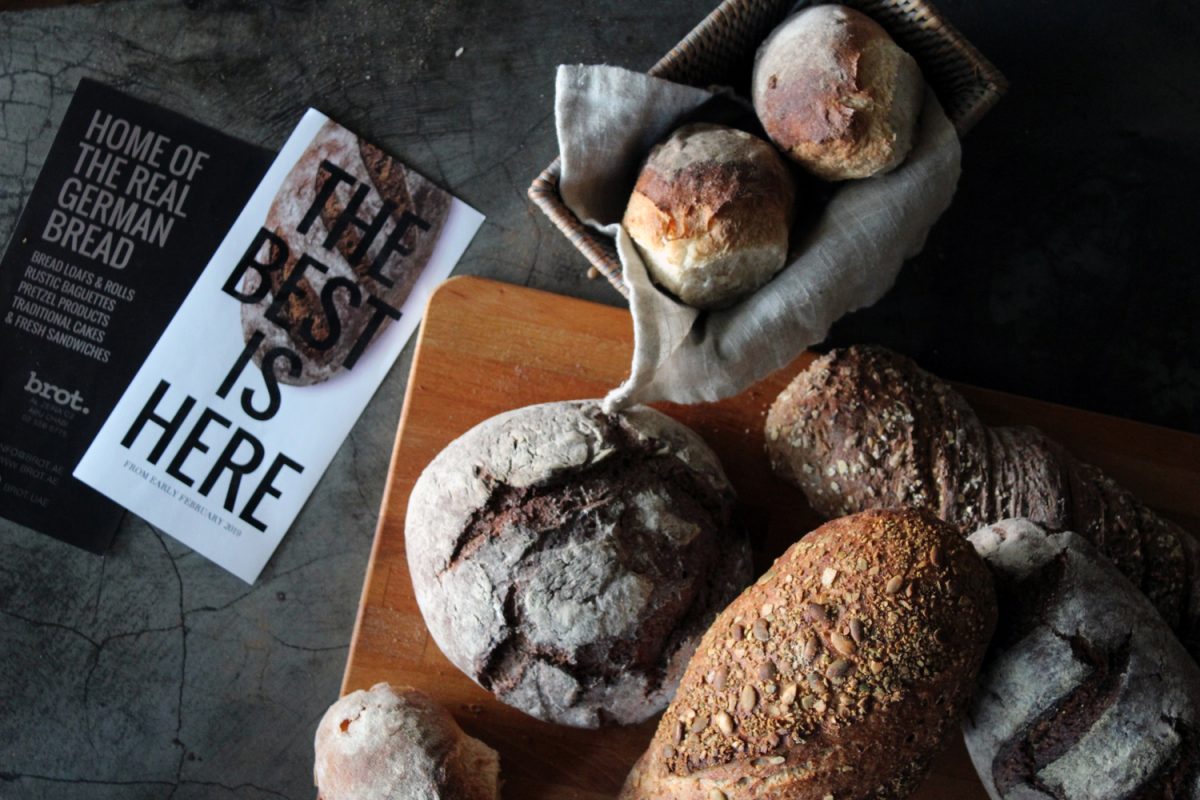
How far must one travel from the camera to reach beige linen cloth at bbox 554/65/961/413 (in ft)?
4.02

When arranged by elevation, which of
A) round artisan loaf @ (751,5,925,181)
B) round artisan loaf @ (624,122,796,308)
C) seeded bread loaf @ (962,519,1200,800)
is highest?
round artisan loaf @ (751,5,925,181)

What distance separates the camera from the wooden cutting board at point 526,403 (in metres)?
1.44

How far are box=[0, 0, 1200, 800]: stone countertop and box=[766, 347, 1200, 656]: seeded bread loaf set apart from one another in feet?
0.90

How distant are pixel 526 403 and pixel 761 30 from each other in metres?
0.66

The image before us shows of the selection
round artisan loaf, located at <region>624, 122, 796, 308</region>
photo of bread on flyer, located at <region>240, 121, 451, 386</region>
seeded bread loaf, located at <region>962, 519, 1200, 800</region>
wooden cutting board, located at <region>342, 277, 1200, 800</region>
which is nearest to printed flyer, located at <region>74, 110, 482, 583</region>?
photo of bread on flyer, located at <region>240, 121, 451, 386</region>

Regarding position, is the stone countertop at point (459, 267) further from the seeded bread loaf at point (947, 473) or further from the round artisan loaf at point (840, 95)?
the round artisan loaf at point (840, 95)

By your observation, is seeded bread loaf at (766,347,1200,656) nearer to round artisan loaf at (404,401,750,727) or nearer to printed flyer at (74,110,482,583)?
round artisan loaf at (404,401,750,727)

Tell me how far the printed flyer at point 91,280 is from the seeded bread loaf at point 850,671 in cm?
117

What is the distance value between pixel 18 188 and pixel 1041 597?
1752 millimetres

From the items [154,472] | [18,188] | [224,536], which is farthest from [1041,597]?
[18,188]

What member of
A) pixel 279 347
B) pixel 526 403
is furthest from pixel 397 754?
pixel 279 347

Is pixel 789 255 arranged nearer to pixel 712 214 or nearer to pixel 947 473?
pixel 712 214

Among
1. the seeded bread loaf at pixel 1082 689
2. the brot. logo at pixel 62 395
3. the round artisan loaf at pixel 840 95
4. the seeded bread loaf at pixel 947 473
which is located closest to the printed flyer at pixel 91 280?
the brot. logo at pixel 62 395

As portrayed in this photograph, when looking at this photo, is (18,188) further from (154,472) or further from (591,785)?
(591,785)
